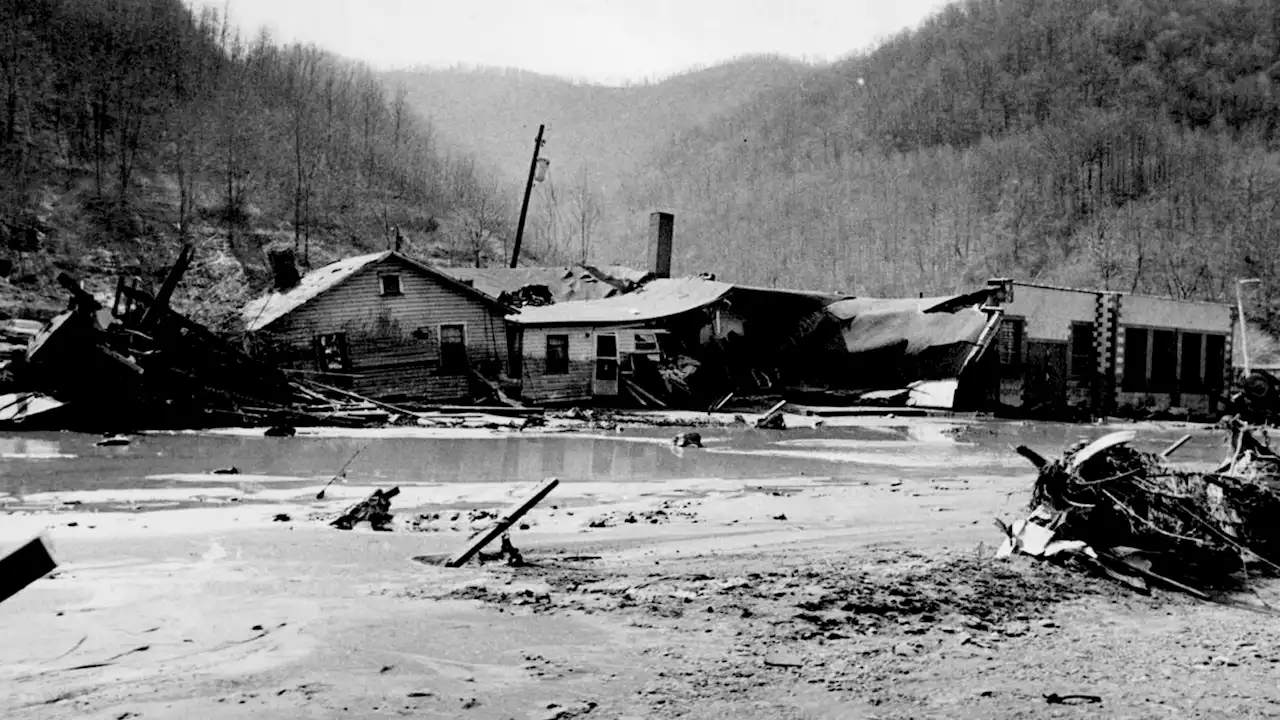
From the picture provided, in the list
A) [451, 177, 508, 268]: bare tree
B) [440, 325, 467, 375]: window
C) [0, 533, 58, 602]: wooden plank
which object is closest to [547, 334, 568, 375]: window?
[440, 325, 467, 375]: window

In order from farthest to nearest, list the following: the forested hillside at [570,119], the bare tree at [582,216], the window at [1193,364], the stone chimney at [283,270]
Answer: the forested hillside at [570,119] → the bare tree at [582,216] → the window at [1193,364] → the stone chimney at [283,270]

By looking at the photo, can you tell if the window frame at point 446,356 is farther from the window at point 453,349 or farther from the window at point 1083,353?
the window at point 1083,353

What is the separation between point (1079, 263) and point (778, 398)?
57145mm

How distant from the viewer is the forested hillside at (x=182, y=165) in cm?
4597

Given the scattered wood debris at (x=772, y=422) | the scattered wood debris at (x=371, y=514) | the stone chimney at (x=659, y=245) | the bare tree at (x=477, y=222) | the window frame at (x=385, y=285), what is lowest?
the scattered wood debris at (x=772, y=422)

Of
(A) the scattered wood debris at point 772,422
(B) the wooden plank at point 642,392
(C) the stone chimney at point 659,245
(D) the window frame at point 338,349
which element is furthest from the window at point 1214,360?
(D) the window frame at point 338,349

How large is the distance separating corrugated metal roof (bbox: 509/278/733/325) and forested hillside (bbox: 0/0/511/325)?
19136 millimetres

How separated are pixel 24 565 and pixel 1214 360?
137 ft

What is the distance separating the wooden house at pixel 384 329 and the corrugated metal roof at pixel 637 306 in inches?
69.3

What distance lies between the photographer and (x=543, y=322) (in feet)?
104

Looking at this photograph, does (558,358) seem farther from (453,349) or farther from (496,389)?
(453,349)

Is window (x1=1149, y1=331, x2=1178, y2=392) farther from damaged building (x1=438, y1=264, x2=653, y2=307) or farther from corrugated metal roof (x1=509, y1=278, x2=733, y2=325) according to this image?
damaged building (x1=438, y1=264, x2=653, y2=307)

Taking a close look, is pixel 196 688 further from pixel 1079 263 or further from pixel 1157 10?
pixel 1157 10

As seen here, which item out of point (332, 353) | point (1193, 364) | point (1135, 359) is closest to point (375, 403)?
point (332, 353)
